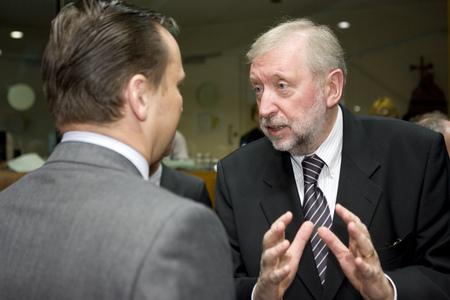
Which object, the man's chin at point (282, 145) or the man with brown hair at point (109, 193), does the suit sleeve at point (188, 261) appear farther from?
the man's chin at point (282, 145)

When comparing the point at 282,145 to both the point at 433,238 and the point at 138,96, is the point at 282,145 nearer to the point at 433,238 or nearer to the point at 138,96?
the point at 433,238

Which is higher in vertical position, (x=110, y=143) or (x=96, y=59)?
(x=96, y=59)

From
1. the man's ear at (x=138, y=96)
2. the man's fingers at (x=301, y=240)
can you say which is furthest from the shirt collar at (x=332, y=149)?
the man's ear at (x=138, y=96)

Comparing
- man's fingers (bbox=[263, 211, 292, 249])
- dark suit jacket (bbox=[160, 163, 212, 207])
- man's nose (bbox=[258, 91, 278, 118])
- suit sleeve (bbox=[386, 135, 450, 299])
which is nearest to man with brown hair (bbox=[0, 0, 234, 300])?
man's fingers (bbox=[263, 211, 292, 249])

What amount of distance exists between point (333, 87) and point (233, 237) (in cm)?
67

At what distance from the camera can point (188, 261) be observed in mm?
778

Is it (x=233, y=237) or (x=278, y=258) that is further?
(x=233, y=237)

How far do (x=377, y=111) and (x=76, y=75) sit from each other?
13.5 feet

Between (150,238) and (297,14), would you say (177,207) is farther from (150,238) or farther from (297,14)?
(297,14)

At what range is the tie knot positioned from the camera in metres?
1.67

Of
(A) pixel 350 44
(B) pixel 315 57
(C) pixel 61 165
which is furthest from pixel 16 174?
(A) pixel 350 44

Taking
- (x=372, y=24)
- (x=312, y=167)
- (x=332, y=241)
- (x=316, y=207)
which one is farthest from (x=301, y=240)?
(x=372, y=24)

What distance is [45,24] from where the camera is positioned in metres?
4.26

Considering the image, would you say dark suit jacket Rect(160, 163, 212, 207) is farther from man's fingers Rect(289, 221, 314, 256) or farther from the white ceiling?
the white ceiling
